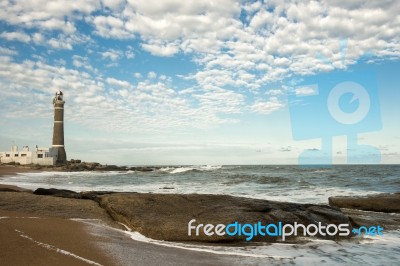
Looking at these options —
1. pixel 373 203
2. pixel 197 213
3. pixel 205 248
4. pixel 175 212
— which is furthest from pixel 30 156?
pixel 205 248

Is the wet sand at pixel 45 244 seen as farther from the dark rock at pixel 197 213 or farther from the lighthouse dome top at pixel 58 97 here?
the lighthouse dome top at pixel 58 97

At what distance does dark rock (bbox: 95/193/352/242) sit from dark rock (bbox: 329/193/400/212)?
15.0 ft

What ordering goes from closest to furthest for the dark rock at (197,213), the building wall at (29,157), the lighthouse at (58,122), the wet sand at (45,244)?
the wet sand at (45,244) → the dark rock at (197,213) → the lighthouse at (58,122) → the building wall at (29,157)

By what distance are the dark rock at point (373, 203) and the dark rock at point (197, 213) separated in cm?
457

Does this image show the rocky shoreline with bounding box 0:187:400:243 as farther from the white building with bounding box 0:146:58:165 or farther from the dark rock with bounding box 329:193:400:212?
the white building with bounding box 0:146:58:165

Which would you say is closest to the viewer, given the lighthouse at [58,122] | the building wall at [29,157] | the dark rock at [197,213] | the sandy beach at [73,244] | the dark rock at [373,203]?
the sandy beach at [73,244]

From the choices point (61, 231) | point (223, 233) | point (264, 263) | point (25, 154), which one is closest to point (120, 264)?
point (61, 231)

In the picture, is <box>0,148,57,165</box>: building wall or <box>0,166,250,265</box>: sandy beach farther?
<box>0,148,57,165</box>: building wall

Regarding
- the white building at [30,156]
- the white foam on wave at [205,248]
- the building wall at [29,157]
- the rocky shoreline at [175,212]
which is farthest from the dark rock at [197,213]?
the building wall at [29,157]

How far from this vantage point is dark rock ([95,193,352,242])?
7.38m

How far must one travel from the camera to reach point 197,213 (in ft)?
26.7

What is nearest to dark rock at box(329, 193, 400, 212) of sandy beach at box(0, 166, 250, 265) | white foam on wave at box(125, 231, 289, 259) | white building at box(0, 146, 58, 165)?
white foam on wave at box(125, 231, 289, 259)

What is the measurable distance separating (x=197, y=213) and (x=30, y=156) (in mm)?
67478

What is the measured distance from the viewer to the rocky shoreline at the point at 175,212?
7.46 meters
